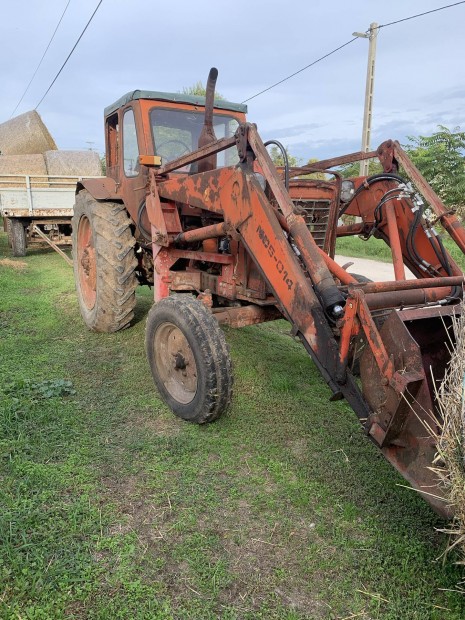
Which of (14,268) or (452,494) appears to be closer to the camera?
(452,494)

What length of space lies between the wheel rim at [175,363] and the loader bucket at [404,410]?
4.65 ft

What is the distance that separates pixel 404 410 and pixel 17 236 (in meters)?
10.4

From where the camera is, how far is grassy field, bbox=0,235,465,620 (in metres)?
2.13

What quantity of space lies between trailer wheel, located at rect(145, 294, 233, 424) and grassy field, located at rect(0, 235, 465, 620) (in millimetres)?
162

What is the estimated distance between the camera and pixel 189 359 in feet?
12.0

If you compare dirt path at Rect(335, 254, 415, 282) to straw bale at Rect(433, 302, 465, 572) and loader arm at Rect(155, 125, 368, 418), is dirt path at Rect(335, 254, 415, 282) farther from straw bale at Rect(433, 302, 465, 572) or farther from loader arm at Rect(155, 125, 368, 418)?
straw bale at Rect(433, 302, 465, 572)

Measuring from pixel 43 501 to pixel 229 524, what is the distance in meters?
1.00

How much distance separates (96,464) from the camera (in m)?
3.07

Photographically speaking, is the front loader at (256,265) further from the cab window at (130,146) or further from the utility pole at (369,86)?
the utility pole at (369,86)

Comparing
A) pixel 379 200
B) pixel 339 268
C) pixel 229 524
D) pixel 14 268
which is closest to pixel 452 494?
pixel 229 524

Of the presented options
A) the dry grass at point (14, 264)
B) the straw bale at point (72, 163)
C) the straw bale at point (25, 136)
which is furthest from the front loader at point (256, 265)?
the straw bale at point (25, 136)

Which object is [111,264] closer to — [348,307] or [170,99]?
[170,99]

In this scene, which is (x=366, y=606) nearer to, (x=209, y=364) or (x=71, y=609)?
(x=71, y=609)

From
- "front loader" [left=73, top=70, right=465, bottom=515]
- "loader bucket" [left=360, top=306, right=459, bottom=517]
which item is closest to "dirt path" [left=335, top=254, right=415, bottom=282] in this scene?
"front loader" [left=73, top=70, right=465, bottom=515]
